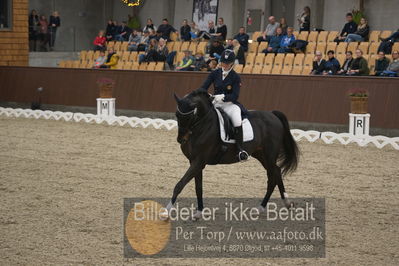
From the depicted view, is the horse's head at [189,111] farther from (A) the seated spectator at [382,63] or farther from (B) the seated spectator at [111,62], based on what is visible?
(B) the seated spectator at [111,62]

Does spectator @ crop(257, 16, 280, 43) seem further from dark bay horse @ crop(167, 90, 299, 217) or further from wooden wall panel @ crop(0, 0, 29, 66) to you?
dark bay horse @ crop(167, 90, 299, 217)

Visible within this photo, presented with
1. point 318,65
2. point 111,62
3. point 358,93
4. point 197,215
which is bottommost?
point 197,215

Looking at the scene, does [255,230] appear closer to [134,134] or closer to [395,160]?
[395,160]

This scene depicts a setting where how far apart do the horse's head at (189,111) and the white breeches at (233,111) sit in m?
0.48

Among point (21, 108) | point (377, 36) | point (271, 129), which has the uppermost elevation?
point (377, 36)

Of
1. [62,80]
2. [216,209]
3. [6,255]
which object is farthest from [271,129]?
[62,80]

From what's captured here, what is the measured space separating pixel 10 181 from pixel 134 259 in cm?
443

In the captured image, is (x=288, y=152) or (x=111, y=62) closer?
(x=288, y=152)

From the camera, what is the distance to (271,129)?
871cm

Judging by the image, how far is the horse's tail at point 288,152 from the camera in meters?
8.89

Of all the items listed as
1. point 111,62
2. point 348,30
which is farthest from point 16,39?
point 348,30

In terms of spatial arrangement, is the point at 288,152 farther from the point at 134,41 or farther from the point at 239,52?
the point at 134,41

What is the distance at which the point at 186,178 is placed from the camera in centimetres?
759

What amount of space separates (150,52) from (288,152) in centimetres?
1332
